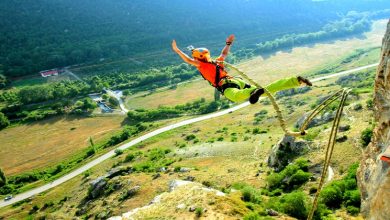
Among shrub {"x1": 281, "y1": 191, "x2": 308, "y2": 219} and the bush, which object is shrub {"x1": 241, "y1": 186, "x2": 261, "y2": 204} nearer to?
shrub {"x1": 281, "y1": 191, "x2": 308, "y2": 219}

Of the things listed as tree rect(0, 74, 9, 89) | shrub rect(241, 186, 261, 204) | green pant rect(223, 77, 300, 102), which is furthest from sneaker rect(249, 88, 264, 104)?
tree rect(0, 74, 9, 89)

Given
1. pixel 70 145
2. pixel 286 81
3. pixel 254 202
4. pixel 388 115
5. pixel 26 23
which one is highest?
pixel 26 23

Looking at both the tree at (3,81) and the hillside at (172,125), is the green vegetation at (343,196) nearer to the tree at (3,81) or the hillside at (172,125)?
the hillside at (172,125)

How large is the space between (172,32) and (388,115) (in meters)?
179

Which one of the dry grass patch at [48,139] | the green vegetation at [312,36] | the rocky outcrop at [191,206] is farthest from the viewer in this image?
the green vegetation at [312,36]

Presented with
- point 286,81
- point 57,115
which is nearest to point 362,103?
point 286,81

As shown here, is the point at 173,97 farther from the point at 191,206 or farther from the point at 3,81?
the point at 191,206

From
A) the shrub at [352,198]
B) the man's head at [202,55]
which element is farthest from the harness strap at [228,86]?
the shrub at [352,198]

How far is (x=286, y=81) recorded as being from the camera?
9.88m

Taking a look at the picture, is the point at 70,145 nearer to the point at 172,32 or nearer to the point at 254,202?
the point at 254,202

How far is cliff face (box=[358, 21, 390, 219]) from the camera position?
34.2ft

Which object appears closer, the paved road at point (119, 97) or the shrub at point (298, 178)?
the shrub at point (298, 178)

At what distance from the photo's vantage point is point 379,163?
11352 mm

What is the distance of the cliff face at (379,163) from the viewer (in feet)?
34.2
